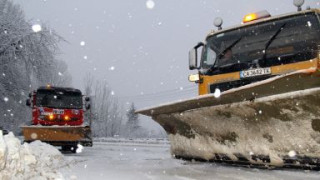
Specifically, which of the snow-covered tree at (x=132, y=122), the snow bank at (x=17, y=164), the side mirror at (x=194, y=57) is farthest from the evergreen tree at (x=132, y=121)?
the snow bank at (x=17, y=164)

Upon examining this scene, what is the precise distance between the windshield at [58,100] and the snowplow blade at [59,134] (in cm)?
127

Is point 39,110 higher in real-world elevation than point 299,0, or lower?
lower

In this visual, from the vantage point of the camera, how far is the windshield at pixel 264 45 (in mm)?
4836

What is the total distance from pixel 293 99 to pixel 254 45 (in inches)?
75.1

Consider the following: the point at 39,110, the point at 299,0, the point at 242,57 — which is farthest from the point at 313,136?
the point at 39,110

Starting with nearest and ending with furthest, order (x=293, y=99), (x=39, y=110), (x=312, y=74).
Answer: (x=312, y=74) < (x=293, y=99) < (x=39, y=110)

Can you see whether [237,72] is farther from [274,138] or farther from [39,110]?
[39,110]

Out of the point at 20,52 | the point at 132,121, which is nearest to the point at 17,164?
the point at 20,52

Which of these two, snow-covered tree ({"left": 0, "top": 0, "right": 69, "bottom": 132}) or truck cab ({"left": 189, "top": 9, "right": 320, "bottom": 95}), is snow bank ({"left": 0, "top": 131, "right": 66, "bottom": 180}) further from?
snow-covered tree ({"left": 0, "top": 0, "right": 69, "bottom": 132})

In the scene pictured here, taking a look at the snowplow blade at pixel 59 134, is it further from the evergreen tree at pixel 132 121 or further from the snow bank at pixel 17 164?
the evergreen tree at pixel 132 121

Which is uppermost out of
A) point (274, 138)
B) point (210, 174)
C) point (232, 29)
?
point (232, 29)

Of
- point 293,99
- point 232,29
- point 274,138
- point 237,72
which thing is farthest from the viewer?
point 232,29

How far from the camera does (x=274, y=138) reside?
13.2ft

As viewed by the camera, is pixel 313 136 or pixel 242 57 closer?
pixel 313 136
